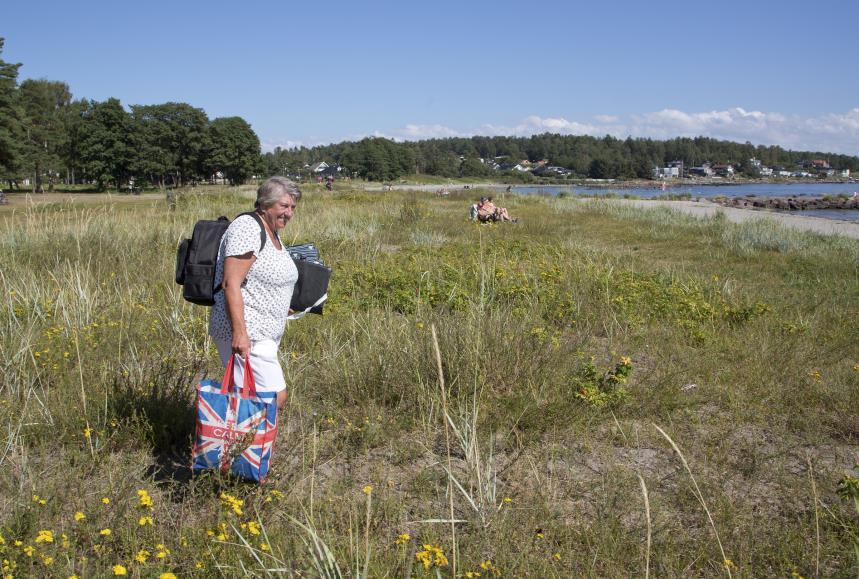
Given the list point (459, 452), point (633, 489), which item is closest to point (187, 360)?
point (459, 452)

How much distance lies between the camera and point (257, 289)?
3.04 metres

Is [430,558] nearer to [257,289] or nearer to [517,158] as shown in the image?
[257,289]

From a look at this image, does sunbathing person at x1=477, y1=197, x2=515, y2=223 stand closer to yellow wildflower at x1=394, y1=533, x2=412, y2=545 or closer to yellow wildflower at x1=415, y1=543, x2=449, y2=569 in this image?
yellow wildflower at x1=394, y1=533, x2=412, y2=545

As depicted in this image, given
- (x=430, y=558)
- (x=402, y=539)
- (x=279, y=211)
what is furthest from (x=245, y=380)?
(x=430, y=558)

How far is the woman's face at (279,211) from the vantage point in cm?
310

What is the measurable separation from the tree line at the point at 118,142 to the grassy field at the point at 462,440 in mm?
46414

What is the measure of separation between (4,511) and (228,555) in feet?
3.83

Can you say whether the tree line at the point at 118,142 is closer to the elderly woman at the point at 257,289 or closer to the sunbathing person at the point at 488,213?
the sunbathing person at the point at 488,213

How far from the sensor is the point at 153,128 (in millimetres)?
63750

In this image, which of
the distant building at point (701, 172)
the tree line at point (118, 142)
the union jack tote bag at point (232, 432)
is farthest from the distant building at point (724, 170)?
the union jack tote bag at point (232, 432)

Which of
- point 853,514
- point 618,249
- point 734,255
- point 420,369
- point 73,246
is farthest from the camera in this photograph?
point 618,249

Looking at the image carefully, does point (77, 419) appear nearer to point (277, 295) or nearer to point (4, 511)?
point (4, 511)

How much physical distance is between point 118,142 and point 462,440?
→ 66.4 m

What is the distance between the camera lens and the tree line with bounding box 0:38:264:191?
2213 inches
